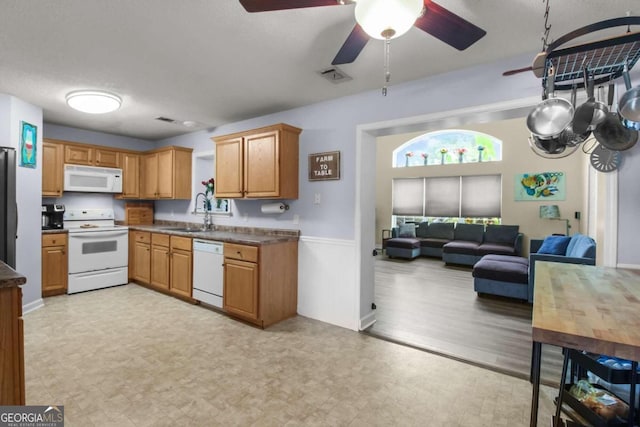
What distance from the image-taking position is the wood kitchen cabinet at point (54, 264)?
393cm

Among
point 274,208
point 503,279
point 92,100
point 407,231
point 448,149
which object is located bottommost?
point 503,279

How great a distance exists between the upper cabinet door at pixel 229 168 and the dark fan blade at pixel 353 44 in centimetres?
216

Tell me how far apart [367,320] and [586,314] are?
2.21 metres

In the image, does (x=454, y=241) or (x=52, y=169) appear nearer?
(x=52, y=169)

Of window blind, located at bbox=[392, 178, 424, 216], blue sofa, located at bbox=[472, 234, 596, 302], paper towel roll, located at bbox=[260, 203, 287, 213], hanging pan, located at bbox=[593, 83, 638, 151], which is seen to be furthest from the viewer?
window blind, located at bbox=[392, 178, 424, 216]

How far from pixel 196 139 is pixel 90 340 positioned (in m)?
3.08

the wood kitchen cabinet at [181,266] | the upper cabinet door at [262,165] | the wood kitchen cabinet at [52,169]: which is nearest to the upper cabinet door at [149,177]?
the wood kitchen cabinet at [52,169]

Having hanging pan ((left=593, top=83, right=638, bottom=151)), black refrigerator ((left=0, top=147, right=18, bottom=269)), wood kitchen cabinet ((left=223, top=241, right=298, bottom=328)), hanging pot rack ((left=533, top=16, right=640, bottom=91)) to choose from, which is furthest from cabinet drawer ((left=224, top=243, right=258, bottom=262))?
hanging pan ((left=593, top=83, right=638, bottom=151))

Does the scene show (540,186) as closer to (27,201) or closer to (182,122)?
(182,122)

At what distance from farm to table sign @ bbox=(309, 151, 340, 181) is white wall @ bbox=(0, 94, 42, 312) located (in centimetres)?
321

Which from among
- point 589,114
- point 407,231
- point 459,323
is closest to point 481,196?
point 407,231

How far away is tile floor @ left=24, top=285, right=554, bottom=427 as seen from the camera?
5.92 feet

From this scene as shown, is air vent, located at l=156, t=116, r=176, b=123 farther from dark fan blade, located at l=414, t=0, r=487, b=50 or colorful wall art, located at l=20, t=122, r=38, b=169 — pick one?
dark fan blade, located at l=414, t=0, r=487, b=50

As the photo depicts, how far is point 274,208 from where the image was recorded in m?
3.62
